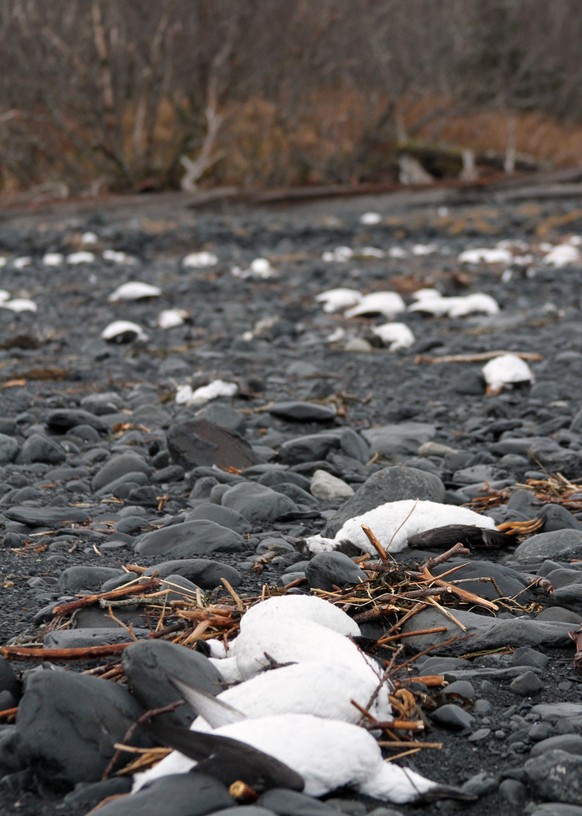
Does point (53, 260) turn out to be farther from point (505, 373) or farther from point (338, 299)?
point (505, 373)

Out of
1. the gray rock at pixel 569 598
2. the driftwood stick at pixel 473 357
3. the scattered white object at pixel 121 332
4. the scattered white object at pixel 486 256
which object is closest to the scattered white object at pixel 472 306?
the driftwood stick at pixel 473 357

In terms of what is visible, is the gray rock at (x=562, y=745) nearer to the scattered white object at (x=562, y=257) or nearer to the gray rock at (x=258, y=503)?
the gray rock at (x=258, y=503)

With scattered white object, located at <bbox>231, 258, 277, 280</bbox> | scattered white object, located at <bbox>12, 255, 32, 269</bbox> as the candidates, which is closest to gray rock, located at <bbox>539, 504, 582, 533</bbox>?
scattered white object, located at <bbox>231, 258, 277, 280</bbox>

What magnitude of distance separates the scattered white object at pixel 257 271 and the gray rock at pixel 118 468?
15.4ft

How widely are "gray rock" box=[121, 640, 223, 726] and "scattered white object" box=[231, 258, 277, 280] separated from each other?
242 inches

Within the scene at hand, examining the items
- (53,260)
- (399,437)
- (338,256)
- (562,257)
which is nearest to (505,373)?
(399,437)

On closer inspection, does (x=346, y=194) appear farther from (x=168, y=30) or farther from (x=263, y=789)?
(x=263, y=789)

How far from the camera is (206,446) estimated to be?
10.1 feet

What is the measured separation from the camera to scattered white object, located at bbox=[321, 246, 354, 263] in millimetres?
8492

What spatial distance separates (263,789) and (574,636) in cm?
74

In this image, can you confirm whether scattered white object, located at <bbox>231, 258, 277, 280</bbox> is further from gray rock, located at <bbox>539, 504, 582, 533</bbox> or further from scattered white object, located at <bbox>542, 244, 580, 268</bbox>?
gray rock, located at <bbox>539, 504, 582, 533</bbox>

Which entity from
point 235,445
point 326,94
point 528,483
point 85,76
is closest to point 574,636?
point 528,483

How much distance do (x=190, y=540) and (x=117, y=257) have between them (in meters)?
6.76

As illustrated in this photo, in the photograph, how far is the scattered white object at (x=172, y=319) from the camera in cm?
582
